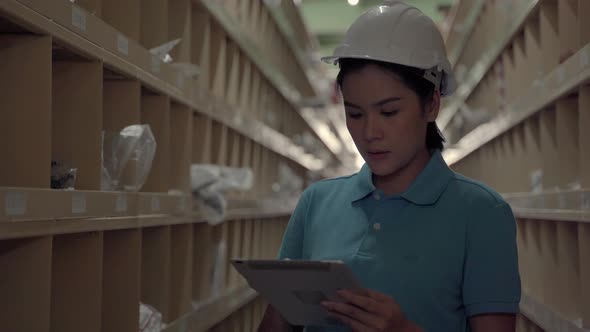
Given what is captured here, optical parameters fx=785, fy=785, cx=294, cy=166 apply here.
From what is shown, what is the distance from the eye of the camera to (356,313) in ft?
6.22

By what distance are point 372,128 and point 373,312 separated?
492 millimetres

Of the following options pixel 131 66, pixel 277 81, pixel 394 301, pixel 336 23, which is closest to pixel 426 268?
pixel 394 301

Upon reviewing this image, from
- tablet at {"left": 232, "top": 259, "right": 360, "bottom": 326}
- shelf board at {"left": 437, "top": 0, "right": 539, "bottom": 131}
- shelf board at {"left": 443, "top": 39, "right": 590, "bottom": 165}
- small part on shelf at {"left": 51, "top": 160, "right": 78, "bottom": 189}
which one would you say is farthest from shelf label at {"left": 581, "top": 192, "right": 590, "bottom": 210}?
small part on shelf at {"left": 51, "top": 160, "right": 78, "bottom": 189}

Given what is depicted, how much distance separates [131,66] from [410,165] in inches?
48.5

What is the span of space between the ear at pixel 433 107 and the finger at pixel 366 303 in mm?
595

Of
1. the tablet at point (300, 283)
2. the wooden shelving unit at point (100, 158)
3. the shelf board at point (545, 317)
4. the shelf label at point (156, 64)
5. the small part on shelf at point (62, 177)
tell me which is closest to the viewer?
the tablet at point (300, 283)

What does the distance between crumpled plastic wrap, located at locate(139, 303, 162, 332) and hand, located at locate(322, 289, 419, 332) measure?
1523mm

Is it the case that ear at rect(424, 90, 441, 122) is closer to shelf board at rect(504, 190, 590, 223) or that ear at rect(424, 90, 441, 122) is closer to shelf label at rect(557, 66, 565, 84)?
shelf board at rect(504, 190, 590, 223)

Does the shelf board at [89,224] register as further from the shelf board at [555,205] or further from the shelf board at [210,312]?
the shelf board at [555,205]

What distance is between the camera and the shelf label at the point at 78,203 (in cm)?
235

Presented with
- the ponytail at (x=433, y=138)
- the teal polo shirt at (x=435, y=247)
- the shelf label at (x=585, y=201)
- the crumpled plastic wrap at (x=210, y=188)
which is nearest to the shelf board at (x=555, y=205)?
the shelf label at (x=585, y=201)

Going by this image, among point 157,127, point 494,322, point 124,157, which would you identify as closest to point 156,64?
point 157,127

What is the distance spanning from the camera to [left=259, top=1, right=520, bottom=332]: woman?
1959 mm

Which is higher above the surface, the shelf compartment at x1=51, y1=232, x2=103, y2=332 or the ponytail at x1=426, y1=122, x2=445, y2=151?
the ponytail at x1=426, y1=122, x2=445, y2=151
